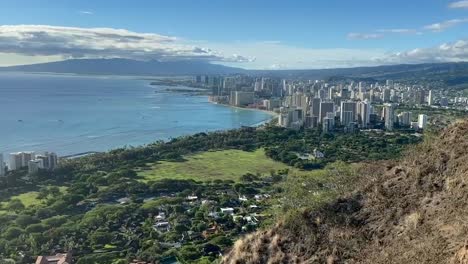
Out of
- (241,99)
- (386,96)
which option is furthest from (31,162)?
(386,96)

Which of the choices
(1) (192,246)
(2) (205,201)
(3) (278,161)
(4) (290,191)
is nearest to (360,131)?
(3) (278,161)

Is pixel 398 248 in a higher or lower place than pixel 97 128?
higher

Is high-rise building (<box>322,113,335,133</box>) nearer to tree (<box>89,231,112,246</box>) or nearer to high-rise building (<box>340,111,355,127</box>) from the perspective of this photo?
high-rise building (<box>340,111,355,127</box>)

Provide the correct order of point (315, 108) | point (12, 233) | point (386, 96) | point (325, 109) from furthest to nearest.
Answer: point (386, 96) < point (315, 108) < point (325, 109) < point (12, 233)

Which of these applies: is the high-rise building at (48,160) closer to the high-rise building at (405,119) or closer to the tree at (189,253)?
the tree at (189,253)

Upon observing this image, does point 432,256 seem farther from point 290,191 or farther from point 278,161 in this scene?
point 278,161

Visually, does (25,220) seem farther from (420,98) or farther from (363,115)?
(420,98)
